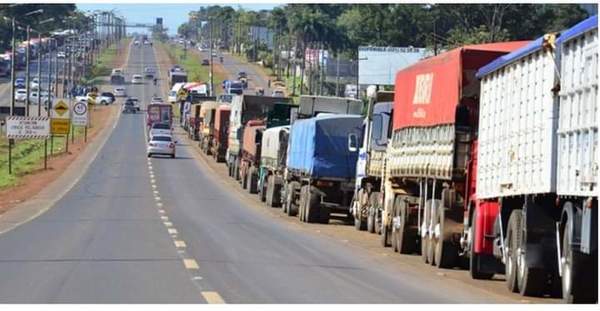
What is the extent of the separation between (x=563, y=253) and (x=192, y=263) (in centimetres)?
641

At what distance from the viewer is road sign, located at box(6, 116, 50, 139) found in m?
66.2

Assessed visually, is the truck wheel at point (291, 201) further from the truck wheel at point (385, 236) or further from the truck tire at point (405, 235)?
the truck tire at point (405, 235)

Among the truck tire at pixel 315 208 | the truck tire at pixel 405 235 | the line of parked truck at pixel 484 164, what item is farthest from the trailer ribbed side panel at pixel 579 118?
the truck tire at pixel 315 208

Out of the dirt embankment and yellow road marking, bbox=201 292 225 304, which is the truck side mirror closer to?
the dirt embankment

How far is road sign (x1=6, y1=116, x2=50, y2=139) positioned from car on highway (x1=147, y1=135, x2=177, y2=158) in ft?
39.5

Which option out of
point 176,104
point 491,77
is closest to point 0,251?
point 491,77

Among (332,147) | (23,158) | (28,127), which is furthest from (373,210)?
(23,158)

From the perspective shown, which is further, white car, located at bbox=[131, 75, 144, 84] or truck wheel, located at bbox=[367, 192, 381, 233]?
white car, located at bbox=[131, 75, 144, 84]

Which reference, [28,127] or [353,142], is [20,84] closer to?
[28,127]

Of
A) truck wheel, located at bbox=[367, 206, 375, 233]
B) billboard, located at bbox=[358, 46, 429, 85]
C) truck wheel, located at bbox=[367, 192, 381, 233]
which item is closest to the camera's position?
truck wheel, located at bbox=[367, 192, 381, 233]

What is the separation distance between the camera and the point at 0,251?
23.7m

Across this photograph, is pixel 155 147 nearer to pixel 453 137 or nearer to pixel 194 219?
pixel 194 219

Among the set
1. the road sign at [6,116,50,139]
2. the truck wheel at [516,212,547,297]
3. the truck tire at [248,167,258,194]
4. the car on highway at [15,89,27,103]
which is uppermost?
the car on highway at [15,89,27,103]

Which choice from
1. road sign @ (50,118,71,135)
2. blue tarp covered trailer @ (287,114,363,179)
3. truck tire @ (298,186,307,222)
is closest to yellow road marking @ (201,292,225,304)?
blue tarp covered trailer @ (287,114,363,179)
